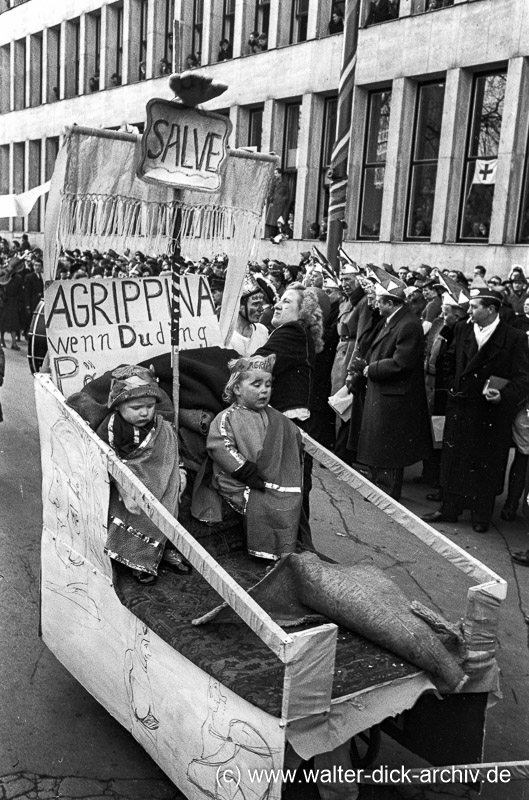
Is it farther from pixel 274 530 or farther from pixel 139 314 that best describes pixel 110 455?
pixel 139 314

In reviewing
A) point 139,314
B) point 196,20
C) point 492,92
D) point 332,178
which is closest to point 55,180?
point 139,314

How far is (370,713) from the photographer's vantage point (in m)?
3.01

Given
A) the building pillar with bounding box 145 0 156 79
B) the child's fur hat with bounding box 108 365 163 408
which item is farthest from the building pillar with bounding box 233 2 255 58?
the child's fur hat with bounding box 108 365 163 408

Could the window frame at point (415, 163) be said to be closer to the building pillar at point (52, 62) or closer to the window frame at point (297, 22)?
the window frame at point (297, 22)

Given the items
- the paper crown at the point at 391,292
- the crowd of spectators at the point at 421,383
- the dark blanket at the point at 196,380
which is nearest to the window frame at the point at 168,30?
the crowd of spectators at the point at 421,383

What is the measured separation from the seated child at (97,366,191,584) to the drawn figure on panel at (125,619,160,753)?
14.5 inches

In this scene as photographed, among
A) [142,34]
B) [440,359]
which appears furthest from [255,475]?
[142,34]

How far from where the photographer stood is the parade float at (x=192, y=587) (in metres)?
2.90

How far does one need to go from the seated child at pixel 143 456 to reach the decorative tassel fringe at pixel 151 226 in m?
0.75

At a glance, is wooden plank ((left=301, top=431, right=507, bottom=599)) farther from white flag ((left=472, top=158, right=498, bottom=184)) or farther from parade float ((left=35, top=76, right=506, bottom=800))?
white flag ((left=472, top=158, right=498, bottom=184))

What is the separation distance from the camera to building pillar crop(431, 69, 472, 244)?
15867mm

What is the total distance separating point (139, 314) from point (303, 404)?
1363mm

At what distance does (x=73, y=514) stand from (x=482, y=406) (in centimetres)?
406

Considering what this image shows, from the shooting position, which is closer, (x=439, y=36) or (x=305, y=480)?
(x=305, y=480)
